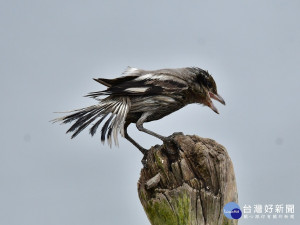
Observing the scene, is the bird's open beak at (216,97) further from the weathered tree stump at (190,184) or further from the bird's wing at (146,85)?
the weathered tree stump at (190,184)

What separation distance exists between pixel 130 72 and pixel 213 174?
7.86 feet

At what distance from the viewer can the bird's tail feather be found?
8352 mm

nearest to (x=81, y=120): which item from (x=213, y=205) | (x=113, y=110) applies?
(x=113, y=110)

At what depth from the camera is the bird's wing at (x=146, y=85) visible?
8.53 meters

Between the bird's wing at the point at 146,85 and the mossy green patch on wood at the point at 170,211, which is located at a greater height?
the bird's wing at the point at 146,85

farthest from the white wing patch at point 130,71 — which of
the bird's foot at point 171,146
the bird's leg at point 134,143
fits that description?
the bird's foot at point 171,146

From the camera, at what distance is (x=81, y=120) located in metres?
8.47

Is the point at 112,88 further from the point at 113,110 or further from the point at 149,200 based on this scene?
the point at 149,200

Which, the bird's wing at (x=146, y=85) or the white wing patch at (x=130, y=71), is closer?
the bird's wing at (x=146, y=85)

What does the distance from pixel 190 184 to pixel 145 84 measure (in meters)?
1.85

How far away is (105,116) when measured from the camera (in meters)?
8.56

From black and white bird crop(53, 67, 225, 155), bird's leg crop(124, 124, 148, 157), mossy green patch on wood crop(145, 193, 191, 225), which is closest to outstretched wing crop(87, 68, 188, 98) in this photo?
black and white bird crop(53, 67, 225, 155)

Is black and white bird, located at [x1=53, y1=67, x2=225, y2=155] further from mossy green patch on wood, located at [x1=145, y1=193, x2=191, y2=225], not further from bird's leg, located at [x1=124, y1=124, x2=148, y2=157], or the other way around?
mossy green patch on wood, located at [x1=145, y1=193, x2=191, y2=225]

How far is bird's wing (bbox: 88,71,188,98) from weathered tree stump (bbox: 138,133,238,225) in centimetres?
102
